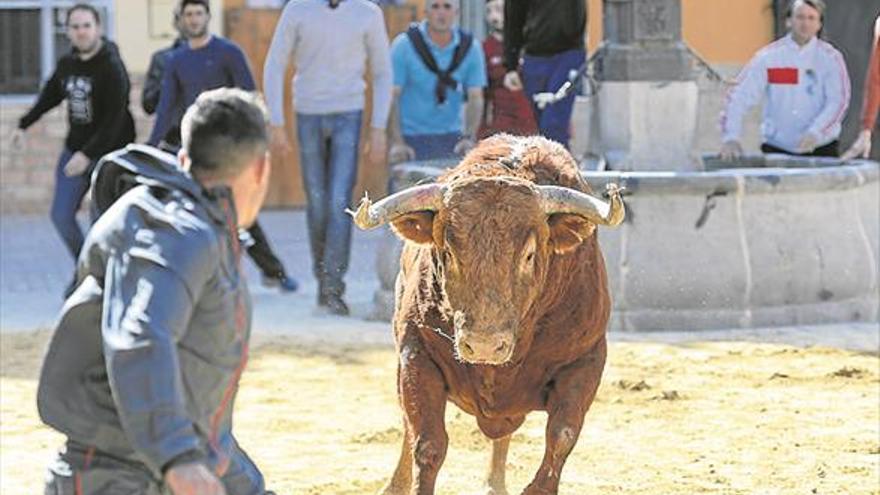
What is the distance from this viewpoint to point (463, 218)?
713 cm

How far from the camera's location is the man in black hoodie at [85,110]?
522 inches

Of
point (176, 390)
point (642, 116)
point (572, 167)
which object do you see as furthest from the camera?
point (642, 116)

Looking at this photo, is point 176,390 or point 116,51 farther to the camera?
point 116,51

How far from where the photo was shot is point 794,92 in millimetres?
13773

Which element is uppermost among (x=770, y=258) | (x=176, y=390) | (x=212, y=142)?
(x=212, y=142)

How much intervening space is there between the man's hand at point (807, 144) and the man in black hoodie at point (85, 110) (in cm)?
436

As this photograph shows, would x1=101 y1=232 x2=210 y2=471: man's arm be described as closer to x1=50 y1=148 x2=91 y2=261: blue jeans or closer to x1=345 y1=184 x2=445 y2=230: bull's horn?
x1=345 y1=184 x2=445 y2=230: bull's horn

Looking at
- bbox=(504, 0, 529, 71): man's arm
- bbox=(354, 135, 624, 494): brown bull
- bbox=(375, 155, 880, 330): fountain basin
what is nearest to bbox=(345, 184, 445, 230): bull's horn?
bbox=(354, 135, 624, 494): brown bull

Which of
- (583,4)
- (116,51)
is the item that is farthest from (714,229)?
(116,51)

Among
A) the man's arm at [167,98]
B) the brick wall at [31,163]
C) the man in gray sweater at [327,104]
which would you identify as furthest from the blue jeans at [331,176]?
the brick wall at [31,163]

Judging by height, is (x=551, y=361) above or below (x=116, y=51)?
below

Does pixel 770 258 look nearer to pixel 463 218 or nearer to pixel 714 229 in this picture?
pixel 714 229

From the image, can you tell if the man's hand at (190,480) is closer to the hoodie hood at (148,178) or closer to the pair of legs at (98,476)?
the pair of legs at (98,476)

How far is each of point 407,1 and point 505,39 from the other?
535 cm
